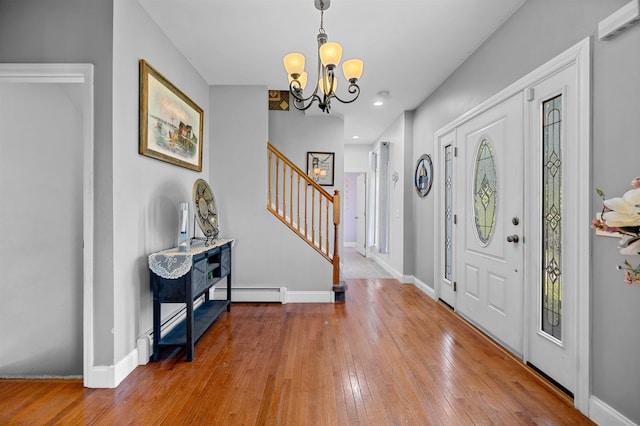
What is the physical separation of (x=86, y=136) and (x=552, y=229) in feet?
10.9

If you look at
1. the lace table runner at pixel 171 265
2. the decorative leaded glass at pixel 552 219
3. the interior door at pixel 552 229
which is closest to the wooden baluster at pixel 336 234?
the lace table runner at pixel 171 265

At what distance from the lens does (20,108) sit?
7.91 feet

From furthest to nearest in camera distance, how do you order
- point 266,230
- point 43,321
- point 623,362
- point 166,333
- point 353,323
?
point 266,230
point 353,323
point 166,333
point 43,321
point 623,362

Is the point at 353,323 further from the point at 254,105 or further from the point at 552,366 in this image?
the point at 254,105

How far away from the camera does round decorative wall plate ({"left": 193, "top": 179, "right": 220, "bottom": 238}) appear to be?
290 centimetres

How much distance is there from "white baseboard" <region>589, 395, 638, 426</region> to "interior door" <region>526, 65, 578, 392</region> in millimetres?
158

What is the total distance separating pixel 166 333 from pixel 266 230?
1.62 m

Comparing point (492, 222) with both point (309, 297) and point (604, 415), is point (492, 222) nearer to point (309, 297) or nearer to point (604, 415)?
point (604, 415)

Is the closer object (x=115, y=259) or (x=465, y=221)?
(x=115, y=259)

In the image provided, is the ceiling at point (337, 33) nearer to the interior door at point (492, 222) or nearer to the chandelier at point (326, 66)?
the chandelier at point (326, 66)

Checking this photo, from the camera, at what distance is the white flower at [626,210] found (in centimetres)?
105

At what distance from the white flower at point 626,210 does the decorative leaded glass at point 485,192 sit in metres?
1.74

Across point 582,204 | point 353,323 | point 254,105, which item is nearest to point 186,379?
point 353,323

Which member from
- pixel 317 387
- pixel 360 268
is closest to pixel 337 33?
pixel 317 387
